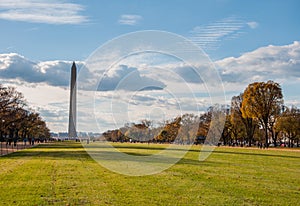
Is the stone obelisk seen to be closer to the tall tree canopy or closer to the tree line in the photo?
the tree line

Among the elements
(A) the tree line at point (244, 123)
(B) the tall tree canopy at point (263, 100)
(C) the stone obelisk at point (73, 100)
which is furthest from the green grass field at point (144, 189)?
(C) the stone obelisk at point (73, 100)

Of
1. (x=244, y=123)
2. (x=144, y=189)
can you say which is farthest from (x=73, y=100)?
(x=144, y=189)

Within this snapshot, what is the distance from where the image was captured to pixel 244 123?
4067 inches

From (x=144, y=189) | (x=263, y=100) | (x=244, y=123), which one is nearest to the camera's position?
(x=144, y=189)

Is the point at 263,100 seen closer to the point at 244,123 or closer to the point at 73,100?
the point at 244,123

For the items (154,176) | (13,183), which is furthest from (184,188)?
(13,183)

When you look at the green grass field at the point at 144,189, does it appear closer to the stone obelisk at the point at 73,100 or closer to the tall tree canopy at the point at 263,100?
the tall tree canopy at the point at 263,100

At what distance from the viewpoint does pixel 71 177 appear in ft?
70.9

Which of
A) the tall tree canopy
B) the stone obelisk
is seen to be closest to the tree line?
the tall tree canopy

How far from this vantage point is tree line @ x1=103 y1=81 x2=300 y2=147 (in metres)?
84.7

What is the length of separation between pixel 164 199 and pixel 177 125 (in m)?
117

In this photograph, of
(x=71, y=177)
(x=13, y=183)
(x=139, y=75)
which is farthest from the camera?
(x=139, y=75)

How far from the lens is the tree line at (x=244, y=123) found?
84.7 metres

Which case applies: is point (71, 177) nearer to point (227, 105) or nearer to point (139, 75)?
point (139, 75)
